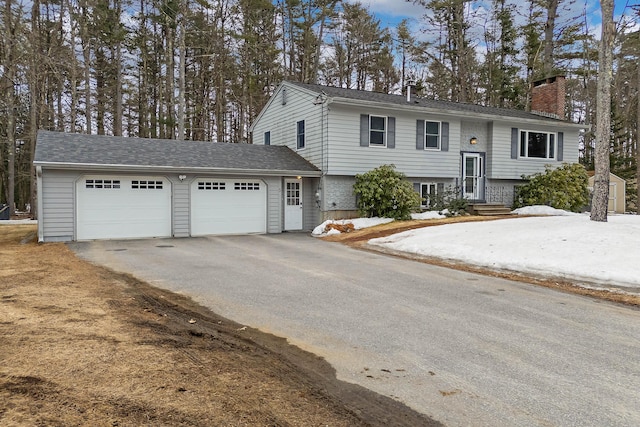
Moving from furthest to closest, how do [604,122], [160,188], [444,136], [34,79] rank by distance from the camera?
[34,79] < [444,136] < [160,188] < [604,122]

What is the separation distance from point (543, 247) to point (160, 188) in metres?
11.4

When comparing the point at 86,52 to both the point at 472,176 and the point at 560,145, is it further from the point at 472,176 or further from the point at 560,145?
the point at 560,145

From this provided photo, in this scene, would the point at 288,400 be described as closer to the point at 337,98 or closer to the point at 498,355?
the point at 498,355

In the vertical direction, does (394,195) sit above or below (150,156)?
below

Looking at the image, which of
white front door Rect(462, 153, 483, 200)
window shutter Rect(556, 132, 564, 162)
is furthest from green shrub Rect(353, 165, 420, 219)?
window shutter Rect(556, 132, 564, 162)

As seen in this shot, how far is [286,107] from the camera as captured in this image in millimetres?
18766

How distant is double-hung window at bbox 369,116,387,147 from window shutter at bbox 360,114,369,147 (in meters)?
0.17

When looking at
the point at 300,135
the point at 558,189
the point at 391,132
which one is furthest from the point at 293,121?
the point at 558,189

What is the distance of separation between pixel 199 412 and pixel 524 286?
624 cm

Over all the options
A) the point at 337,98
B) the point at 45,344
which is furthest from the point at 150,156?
the point at 45,344

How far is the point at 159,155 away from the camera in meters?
14.5

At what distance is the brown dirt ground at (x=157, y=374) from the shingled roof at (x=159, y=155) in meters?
8.21

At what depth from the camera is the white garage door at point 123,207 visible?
12.8 meters

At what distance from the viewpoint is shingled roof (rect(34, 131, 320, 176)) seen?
41.7ft
